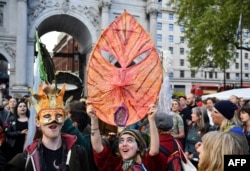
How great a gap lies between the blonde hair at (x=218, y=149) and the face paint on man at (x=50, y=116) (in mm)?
1494

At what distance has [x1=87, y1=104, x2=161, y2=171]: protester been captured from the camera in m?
3.72

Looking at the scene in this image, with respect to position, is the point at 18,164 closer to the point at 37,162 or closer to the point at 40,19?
the point at 37,162

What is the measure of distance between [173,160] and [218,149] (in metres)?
1.72

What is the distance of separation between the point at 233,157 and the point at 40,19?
2545cm

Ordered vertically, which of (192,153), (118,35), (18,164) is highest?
(118,35)

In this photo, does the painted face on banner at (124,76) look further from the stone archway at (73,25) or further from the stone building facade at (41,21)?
the stone archway at (73,25)

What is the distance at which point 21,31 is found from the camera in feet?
82.1

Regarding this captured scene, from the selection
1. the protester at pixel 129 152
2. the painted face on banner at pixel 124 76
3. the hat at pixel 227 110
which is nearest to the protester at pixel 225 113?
the hat at pixel 227 110

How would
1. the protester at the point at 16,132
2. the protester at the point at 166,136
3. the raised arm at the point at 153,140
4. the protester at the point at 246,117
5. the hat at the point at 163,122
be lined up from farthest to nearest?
1. the protester at the point at 16,132
2. the protester at the point at 246,117
3. the hat at the point at 163,122
4. the protester at the point at 166,136
5. the raised arm at the point at 153,140

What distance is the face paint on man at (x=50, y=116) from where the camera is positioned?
A: 3500mm

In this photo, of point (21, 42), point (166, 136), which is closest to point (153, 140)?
point (166, 136)

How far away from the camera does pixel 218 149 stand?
2619mm

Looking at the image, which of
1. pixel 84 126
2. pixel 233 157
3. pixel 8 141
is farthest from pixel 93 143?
pixel 8 141

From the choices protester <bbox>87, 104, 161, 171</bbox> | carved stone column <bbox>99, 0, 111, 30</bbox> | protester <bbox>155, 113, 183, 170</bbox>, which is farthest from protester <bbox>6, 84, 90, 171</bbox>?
carved stone column <bbox>99, 0, 111, 30</bbox>
